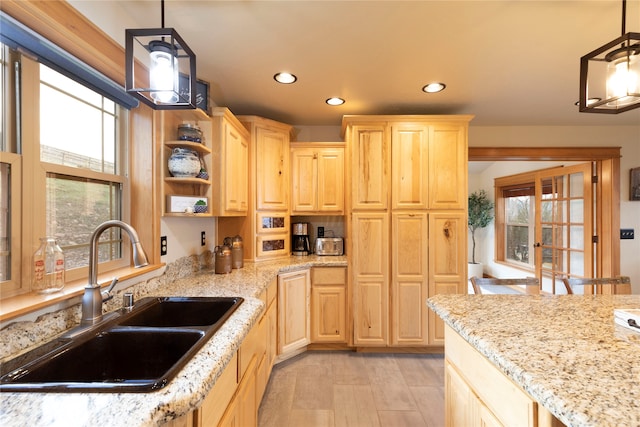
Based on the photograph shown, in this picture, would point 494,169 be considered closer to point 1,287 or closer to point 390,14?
point 390,14

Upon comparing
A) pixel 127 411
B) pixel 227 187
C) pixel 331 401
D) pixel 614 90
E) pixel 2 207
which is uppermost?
pixel 614 90

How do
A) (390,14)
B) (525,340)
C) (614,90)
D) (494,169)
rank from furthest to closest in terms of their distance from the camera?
(494,169), (390,14), (614,90), (525,340)

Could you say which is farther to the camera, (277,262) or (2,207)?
(277,262)

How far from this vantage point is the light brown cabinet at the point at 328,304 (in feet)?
8.87

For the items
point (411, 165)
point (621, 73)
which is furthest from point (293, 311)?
point (621, 73)

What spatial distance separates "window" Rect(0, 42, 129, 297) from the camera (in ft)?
3.47

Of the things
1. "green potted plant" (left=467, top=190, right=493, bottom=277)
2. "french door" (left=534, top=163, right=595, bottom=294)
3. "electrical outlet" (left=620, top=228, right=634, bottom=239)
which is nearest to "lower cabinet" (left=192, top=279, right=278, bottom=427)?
"french door" (left=534, top=163, right=595, bottom=294)

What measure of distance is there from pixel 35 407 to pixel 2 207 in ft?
2.60

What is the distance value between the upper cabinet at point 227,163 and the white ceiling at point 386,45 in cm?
32

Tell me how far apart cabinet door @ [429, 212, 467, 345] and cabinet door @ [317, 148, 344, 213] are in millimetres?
950

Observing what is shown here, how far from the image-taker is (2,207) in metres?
1.04

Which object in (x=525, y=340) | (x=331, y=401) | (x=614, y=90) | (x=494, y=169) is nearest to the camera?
(x=525, y=340)

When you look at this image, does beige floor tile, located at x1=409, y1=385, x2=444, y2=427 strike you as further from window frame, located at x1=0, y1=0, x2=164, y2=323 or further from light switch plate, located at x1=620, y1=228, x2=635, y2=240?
light switch plate, located at x1=620, y1=228, x2=635, y2=240

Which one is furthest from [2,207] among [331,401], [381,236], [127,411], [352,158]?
[381,236]
